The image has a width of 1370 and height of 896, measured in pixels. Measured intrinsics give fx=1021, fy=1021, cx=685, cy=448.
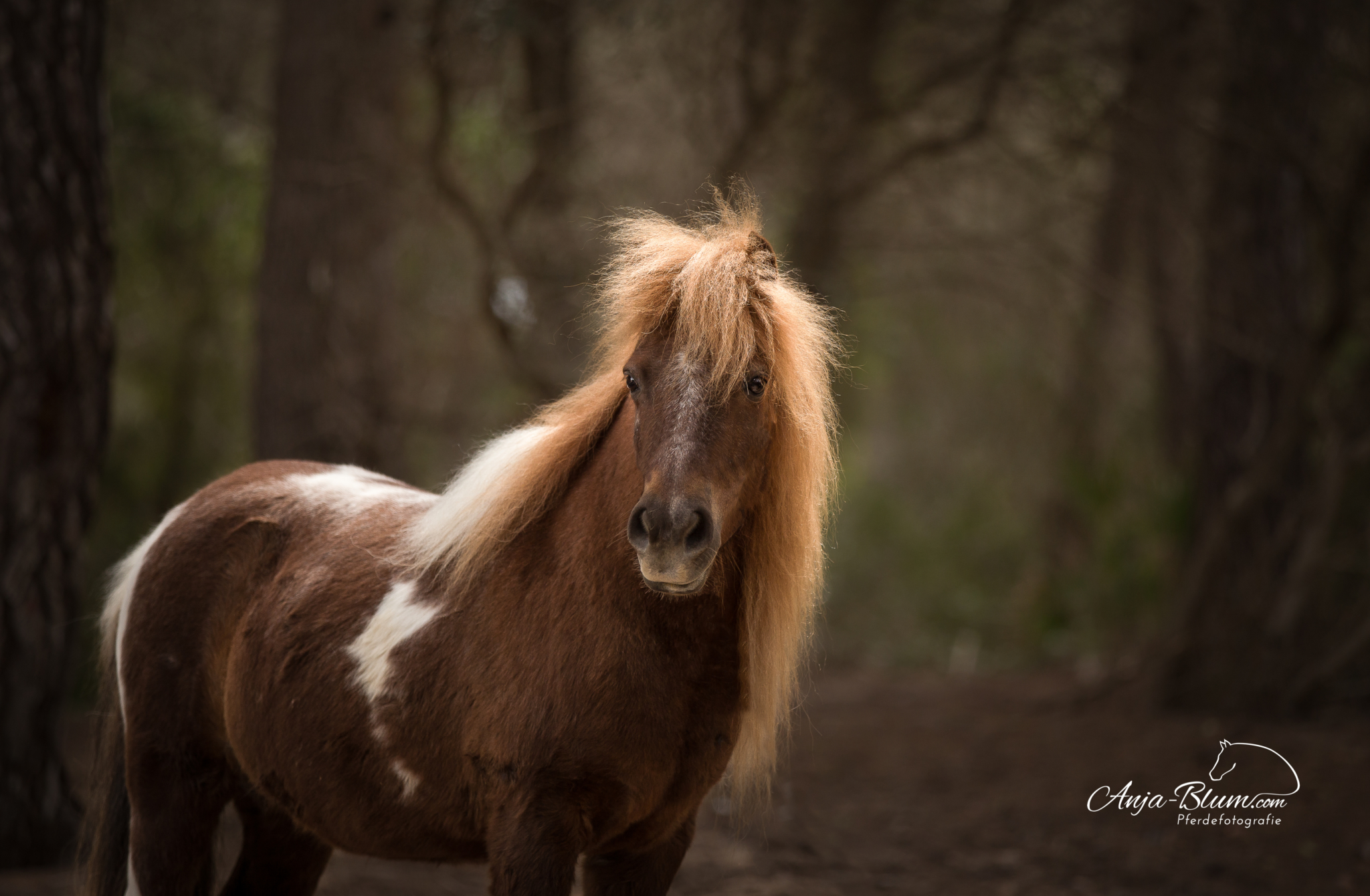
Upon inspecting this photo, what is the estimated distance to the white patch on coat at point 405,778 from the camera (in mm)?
2402

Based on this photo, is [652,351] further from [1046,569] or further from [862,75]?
[1046,569]

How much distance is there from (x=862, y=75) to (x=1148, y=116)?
1.79 meters

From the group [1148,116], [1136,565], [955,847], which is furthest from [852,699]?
[1148,116]

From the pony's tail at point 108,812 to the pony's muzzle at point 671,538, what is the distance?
194 cm

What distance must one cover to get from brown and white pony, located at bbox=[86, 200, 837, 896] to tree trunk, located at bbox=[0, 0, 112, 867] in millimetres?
1463

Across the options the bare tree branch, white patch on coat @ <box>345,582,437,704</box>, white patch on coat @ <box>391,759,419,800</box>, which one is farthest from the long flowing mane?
the bare tree branch

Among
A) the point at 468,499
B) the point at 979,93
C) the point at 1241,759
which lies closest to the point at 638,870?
the point at 468,499

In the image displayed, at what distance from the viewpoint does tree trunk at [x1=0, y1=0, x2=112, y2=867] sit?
13.0 feet

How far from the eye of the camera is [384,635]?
250 cm

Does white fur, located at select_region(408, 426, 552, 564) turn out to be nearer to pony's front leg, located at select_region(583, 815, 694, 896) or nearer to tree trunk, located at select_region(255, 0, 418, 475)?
pony's front leg, located at select_region(583, 815, 694, 896)

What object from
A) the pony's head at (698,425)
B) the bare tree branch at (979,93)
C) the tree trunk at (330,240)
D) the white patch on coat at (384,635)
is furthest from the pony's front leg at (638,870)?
the bare tree branch at (979,93)

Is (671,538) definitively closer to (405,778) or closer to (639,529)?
(639,529)

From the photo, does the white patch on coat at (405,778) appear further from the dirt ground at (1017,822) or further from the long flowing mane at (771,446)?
the dirt ground at (1017,822)

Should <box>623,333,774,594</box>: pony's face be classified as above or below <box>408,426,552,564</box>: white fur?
above
